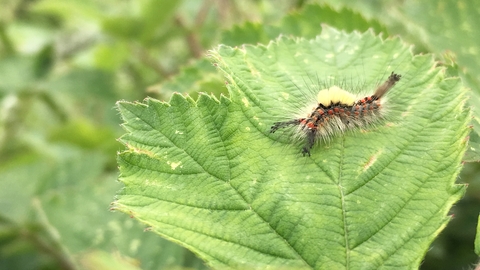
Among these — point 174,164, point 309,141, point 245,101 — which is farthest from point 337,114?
point 174,164

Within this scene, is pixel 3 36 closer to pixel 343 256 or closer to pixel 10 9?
pixel 10 9

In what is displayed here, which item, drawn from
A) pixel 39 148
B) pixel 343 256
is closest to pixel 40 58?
pixel 39 148

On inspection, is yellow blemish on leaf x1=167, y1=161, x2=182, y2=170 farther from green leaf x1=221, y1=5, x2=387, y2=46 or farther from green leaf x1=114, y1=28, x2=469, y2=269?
green leaf x1=221, y1=5, x2=387, y2=46

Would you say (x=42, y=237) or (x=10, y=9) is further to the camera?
(x=10, y=9)

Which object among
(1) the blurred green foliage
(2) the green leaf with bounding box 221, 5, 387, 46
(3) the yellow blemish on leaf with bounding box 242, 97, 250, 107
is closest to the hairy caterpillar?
(3) the yellow blemish on leaf with bounding box 242, 97, 250, 107

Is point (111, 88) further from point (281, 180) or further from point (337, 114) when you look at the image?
point (281, 180)

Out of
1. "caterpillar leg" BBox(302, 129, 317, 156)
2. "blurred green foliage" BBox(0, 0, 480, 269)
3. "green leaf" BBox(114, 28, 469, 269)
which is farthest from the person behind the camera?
"blurred green foliage" BBox(0, 0, 480, 269)
